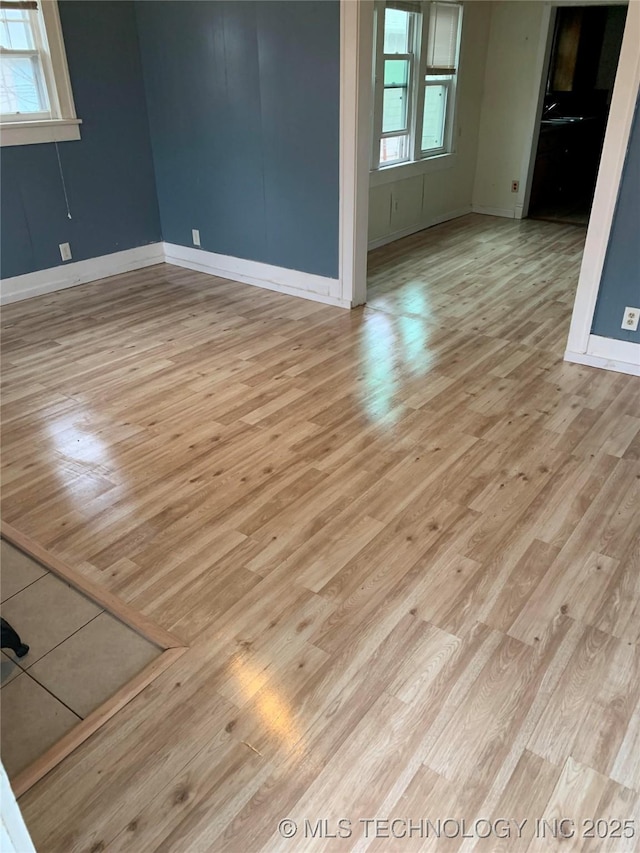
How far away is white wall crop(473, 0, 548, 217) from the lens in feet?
20.0

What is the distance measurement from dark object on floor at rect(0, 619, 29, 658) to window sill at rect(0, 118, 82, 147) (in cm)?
361

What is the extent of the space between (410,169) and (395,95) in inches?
25.4

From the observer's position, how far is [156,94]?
4.77 m

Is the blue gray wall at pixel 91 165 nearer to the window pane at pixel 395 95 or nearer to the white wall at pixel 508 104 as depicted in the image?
the window pane at pixel 395 95

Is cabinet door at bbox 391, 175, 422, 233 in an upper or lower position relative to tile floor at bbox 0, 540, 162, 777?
upper

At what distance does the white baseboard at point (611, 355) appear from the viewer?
10.9 ft

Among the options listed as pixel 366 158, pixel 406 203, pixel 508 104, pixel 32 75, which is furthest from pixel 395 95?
pixel 32 75

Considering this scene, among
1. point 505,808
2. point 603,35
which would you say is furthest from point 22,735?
point 603,35

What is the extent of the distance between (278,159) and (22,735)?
149 inches

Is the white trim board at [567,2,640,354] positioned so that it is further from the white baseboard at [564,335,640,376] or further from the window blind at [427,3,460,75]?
the window blind at [427,3,460,75]

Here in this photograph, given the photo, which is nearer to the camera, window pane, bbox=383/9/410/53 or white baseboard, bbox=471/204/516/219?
window pane, bbox=383/9/410/53

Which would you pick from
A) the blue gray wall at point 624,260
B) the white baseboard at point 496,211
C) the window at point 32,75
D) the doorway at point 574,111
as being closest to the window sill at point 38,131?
the window at point 32,75

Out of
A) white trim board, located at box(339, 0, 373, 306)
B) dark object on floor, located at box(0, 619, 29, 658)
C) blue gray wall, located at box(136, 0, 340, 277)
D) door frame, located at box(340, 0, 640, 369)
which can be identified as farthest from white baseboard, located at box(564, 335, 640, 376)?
dark object on floor, located at box(0, 619, 29, 658)

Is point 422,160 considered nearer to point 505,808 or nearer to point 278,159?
point 278,159
